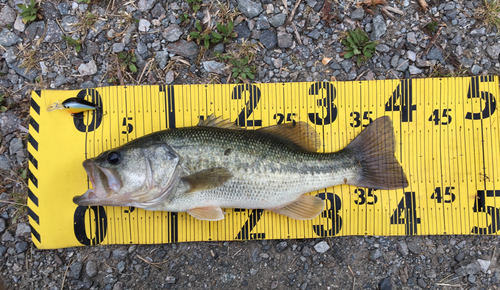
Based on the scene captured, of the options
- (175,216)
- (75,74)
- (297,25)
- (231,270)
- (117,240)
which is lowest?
(231,270)

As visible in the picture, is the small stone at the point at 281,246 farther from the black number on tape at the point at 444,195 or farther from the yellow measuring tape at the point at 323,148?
the black number on tape at the point at 444,195

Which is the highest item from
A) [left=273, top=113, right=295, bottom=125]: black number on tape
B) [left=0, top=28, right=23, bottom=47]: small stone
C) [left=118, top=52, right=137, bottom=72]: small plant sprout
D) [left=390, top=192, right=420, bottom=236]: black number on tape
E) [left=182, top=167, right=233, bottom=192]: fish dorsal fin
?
[left=0, top=28, right=23, bottom=47]: small stone

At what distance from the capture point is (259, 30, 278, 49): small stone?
143 inches

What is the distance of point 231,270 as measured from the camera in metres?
3.43

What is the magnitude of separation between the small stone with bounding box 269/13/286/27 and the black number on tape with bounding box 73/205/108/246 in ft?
10.5

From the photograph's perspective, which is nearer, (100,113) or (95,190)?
(95,190)

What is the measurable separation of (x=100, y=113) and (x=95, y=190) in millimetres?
1179

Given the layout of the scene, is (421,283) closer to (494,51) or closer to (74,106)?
(494,51)

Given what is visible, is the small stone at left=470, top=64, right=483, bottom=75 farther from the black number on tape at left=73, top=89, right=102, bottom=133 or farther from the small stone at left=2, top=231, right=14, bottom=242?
the small stone at left=2, top=231, right=14, bottom=242

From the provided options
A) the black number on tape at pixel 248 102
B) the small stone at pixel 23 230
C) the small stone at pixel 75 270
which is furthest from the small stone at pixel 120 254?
the black number on tape at pixel 248 102

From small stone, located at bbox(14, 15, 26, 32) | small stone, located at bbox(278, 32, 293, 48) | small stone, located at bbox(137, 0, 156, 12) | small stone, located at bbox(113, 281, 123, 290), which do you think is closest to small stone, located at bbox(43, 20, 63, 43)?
small stone, located at bbox(14, 15, 26, 32)

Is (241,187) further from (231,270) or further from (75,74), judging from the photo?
(75,74)

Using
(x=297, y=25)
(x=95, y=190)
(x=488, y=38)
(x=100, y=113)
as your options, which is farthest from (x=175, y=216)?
(x=488, y=38)

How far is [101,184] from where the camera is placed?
2738 mm
